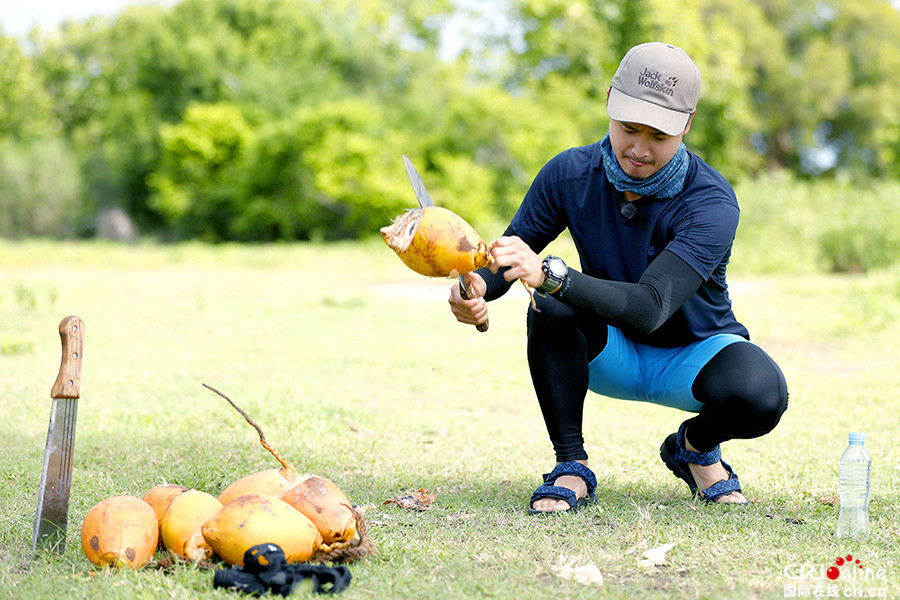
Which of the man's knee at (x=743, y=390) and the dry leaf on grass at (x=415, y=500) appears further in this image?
the dry leaf on grass at (x=415, y=500)

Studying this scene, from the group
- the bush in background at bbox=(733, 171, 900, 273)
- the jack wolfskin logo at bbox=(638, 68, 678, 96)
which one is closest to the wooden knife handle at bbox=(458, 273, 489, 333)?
the jack wolfskin logo at bbox=(638, 68, 678, 96)

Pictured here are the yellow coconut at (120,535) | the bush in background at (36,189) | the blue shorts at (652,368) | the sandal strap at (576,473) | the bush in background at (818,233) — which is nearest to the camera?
the yellow coconut at (120,535)

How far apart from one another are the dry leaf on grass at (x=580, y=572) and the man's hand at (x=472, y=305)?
88 centimetres

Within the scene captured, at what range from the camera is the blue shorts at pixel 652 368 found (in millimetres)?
3504

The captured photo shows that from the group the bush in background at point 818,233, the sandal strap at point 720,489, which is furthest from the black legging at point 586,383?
the bush in background at point 818,233

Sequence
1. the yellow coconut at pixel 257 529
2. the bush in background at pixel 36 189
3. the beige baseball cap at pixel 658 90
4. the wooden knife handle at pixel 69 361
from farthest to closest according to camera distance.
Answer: the bush in background at pixel 36 189 < the beige baseball cap at pixel 658 90 < the wooden knife handle at pixel 69 361 < the yellow coconut at pixel 257 529

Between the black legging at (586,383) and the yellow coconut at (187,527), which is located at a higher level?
the black legging at (586,383)

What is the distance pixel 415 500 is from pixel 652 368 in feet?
3.47

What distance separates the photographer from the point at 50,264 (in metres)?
18.6

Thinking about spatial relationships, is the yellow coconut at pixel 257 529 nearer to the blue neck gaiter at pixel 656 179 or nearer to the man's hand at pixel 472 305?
the man's hand at pixel 472 305

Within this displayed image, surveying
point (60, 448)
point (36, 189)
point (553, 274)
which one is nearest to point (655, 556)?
point (553, 274)

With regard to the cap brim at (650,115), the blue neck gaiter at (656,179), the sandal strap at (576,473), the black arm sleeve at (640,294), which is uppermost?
the cap brim at (650,115)

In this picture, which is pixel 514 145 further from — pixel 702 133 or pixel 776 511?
pixel 776 511

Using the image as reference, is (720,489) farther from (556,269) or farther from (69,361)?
(69,361)
